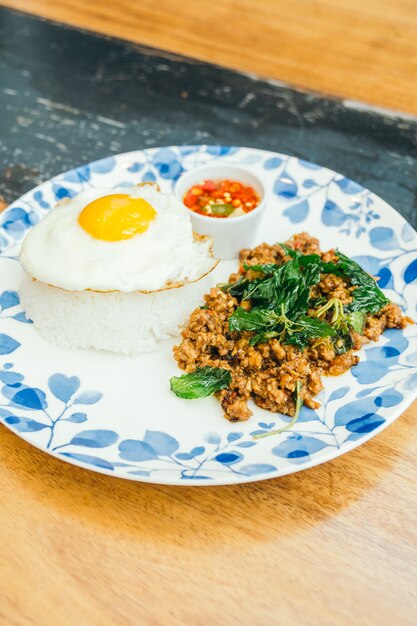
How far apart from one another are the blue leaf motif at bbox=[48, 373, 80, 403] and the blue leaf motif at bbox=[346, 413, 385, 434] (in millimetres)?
1303

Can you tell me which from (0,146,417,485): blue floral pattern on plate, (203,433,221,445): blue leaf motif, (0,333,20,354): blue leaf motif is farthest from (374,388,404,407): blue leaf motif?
(0,333,20,354): blue leaf motif

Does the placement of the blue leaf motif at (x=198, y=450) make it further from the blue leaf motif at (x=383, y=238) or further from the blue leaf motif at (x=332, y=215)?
the blue leaf motif at (x=332, y=215)

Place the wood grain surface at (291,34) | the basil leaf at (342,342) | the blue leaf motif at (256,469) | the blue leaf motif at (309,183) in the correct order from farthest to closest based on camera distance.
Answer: the wood grain surface at (291,34), the blue leaf motif at (309,183), the basil leaf at (342,342), the blue leaf motif at (256,469)

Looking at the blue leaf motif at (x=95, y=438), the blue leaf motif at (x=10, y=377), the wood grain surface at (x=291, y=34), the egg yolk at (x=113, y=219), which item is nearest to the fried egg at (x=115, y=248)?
the egg yolk at (x=113, y=219)

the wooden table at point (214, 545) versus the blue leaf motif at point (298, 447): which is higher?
the blue leaf motif at point (298, 447)

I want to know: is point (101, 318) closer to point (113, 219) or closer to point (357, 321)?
point (113, 219)

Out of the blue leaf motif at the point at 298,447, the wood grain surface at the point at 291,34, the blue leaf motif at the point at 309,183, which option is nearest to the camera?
the blue leaf motif at the point at 298,447

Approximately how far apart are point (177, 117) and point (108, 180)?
1.27 meters

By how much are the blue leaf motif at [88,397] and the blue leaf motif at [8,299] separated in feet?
2.47

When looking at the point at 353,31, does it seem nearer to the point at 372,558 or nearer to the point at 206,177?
the point at 206,177

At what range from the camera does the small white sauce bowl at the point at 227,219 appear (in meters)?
3.73

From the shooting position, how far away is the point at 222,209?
387 centimetres

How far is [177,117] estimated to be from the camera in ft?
17.0

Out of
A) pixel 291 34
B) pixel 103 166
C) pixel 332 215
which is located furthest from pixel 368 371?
pixel 291 34
